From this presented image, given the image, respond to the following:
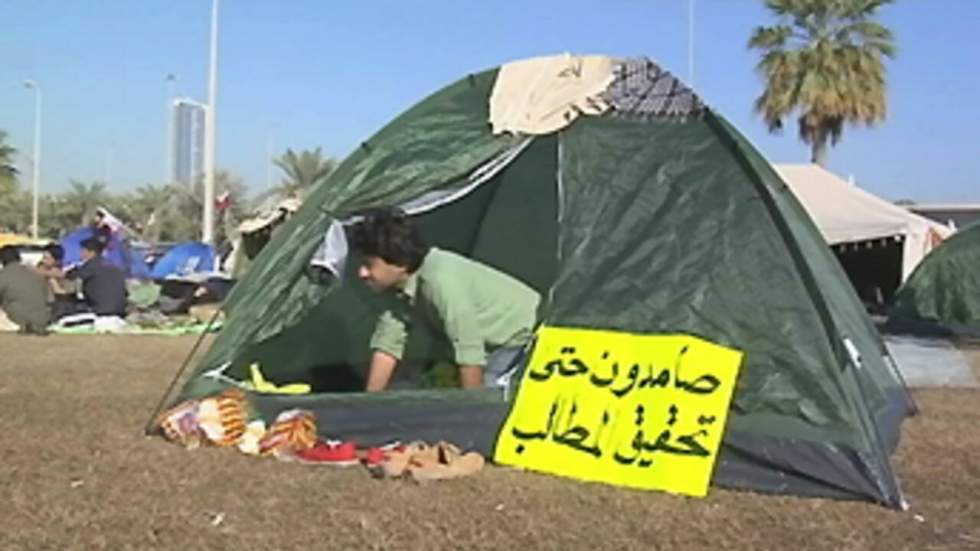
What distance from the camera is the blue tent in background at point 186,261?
899 inches

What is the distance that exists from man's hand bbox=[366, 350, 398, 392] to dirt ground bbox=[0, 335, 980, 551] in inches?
30.5

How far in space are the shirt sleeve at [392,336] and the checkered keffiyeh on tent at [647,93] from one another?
1543mm

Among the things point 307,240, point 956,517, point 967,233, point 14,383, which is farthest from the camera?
point 967,233

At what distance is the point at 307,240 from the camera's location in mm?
6414

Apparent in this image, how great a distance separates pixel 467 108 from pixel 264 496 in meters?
2.47

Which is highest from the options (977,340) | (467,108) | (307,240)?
(467,108)

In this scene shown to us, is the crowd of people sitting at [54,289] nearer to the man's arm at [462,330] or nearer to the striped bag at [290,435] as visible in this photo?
the striped bag at [290,435]

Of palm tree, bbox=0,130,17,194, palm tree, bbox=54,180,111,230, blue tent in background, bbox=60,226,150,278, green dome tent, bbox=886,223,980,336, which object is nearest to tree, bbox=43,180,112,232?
palm tree, bbox=54,180,111,230

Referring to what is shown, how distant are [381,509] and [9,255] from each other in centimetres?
962

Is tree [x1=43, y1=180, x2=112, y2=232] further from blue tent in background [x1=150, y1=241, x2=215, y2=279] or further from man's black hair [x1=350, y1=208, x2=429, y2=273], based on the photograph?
man's black hair [x1=350, y1=208, x2=429, y2=273]

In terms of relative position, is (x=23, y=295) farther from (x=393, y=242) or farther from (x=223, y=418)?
(x=393, y=242)

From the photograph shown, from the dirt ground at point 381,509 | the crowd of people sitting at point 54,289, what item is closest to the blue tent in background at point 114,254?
the crowd of people sitting at point 54,289

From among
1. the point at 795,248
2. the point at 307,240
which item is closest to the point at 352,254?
the point at 307,240

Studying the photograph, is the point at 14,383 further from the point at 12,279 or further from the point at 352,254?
the point at 12,279
